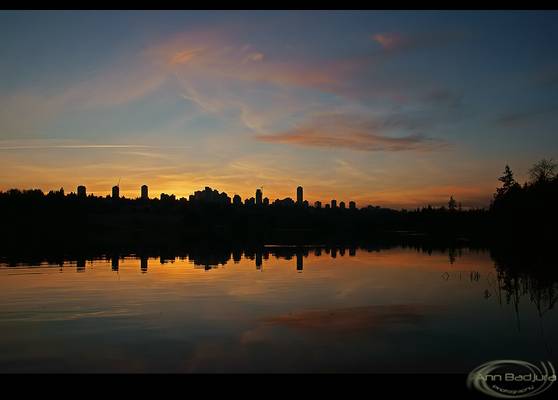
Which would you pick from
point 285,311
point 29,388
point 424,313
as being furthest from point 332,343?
point 29,388

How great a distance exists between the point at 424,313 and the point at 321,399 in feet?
76.7

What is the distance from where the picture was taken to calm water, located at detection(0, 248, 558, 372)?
65.0 feet

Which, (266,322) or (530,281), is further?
(530,281)

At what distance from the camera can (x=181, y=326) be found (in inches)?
1019

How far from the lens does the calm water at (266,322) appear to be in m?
19.8

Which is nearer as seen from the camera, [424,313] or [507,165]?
[424,313]

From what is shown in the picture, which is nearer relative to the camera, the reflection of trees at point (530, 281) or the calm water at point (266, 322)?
the calm water at point (266, 322)

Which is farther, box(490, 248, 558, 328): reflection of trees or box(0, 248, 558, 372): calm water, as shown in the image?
box(490, 248, 558, 328): reflection of trees

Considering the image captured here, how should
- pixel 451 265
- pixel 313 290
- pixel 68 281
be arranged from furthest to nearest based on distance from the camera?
1. pixel 451 265
2. pixel 68 281
3. pixel 313 290

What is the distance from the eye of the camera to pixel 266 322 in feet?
89.2
